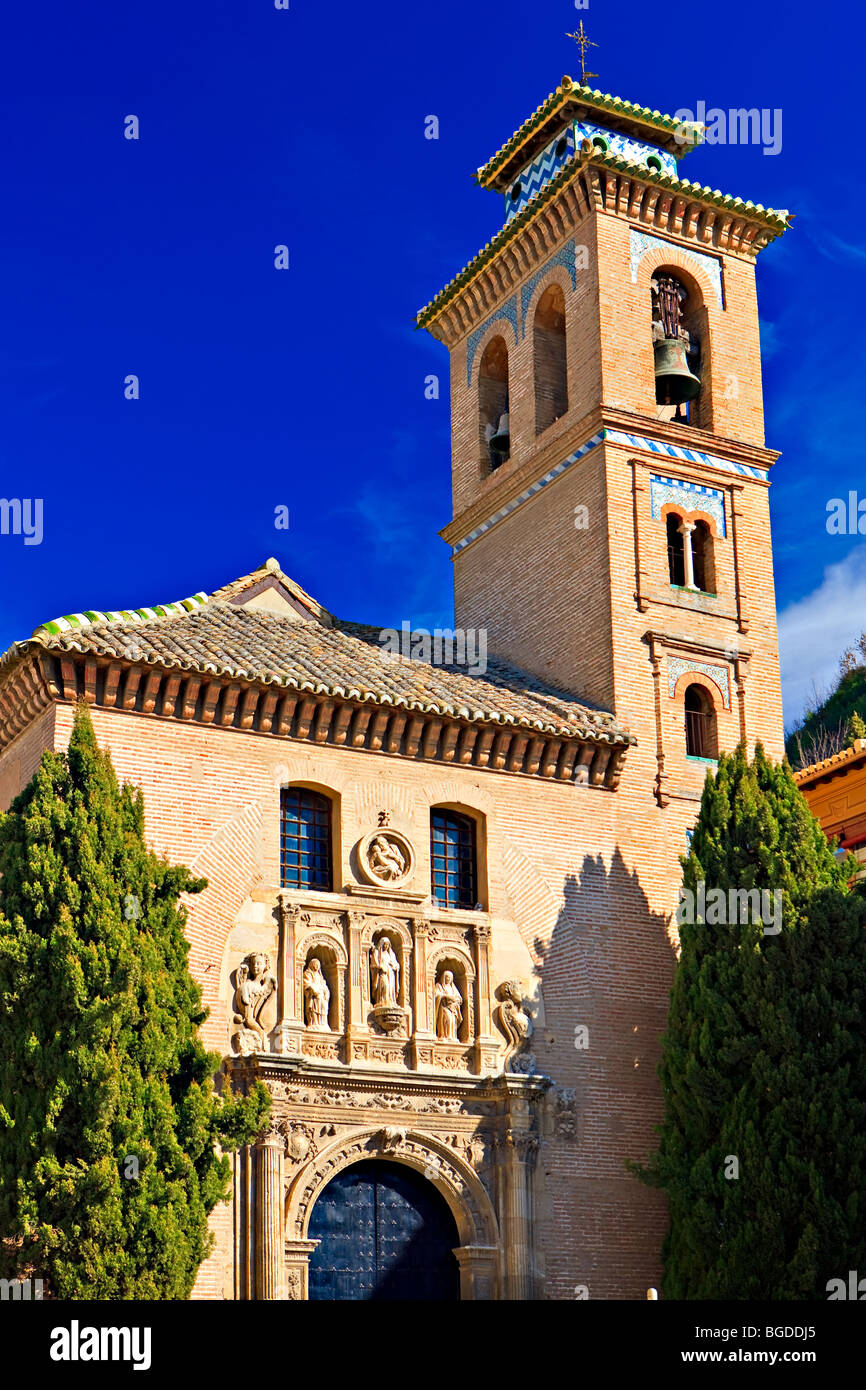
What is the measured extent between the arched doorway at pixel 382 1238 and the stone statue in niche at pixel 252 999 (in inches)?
70.9

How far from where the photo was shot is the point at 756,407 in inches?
1022

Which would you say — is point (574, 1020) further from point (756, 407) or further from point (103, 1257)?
point (756, 407)

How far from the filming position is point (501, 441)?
27.5 metres

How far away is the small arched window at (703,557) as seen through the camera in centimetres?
2462

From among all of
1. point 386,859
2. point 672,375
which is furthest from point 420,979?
point 672,375

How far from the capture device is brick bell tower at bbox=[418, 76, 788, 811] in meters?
23.7

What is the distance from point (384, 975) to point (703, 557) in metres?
8.13

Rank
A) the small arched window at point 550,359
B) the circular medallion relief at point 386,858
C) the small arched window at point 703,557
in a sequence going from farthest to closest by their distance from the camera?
1. the small arched window at point 550,359
2. the small arched window at point 703,557
3. the circular medallion relief at point 386,858

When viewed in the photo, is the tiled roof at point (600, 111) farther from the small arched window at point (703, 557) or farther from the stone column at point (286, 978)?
the stone column at point (286, 978)

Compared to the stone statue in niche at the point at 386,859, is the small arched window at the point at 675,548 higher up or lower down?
higher up

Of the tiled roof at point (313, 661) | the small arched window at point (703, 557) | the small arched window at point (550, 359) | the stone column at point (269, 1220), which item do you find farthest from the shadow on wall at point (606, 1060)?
the small arched window at point (550, 359)

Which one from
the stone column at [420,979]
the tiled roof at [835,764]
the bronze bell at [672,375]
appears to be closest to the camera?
the stone column at [420,979]

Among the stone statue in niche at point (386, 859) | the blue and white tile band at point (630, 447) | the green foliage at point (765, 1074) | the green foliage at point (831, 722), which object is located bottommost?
the green foliage at point (765, 1074)

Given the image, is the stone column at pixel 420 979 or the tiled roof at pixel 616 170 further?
the tiled roof at pixel 616 170
